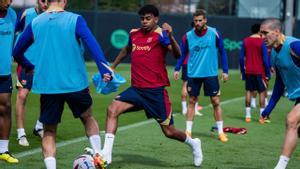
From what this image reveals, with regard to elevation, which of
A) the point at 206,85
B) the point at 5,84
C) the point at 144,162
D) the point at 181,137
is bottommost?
the point at 144,162

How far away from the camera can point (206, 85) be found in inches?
497

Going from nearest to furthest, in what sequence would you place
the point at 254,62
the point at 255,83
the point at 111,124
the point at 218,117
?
the point at 111,124, the point at 218,117, the point at 254,62, the point at 255,83

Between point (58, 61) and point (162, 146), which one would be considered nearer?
point (58, 61)

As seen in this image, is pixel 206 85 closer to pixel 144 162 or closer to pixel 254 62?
pixel 144 162

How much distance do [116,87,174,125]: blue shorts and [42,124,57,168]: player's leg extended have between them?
1.59 meters

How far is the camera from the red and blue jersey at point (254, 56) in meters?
16.0

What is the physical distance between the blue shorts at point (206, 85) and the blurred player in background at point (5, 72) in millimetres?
3864

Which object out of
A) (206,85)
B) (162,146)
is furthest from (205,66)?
(162,146)

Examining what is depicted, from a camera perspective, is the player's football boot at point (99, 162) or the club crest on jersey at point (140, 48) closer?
the player's football boot at point (99, 162)

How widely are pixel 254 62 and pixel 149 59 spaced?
6890 millimetres

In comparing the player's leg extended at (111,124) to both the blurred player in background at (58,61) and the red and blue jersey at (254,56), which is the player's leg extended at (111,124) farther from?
the red and blue jersey at (254,56)

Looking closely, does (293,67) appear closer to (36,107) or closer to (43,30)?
(43,30)

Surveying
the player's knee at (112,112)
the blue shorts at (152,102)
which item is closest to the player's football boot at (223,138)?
the blue shorts at (152,102)

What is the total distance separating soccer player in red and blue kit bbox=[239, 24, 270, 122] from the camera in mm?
15953
